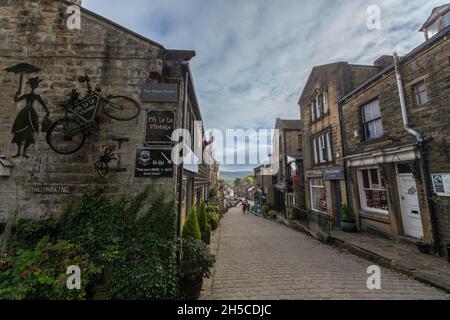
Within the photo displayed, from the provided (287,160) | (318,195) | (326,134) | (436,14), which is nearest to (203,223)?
(318,195)

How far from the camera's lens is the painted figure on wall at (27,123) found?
4.55 meters

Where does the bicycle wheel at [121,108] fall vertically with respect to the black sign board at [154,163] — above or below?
above

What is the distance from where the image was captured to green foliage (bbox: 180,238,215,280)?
3707mm

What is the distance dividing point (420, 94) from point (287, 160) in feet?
41.7

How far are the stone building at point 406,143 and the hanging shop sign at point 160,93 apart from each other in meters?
7.70

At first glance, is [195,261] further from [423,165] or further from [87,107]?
[423,165]

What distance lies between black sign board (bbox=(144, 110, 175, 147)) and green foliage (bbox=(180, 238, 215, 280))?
2478mm

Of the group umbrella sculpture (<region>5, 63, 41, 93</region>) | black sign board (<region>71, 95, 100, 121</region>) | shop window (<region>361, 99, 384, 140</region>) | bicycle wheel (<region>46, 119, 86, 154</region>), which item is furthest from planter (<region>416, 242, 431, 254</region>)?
umbrella sculpture (<region>5, 63, 41, 93</region>)

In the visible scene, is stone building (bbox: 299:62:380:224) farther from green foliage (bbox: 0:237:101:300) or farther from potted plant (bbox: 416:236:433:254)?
green foliage (bbox: 0:237:101:300)

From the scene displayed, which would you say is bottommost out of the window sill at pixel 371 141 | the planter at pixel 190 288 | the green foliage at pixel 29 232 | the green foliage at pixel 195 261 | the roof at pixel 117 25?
the planter at pixel 190 288

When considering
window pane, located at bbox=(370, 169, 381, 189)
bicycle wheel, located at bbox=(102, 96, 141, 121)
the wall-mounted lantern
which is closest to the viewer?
the wall-mounted lantern

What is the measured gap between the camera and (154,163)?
4527mm

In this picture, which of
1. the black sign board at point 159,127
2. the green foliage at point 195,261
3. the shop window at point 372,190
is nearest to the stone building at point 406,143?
the shop window at point 372,190

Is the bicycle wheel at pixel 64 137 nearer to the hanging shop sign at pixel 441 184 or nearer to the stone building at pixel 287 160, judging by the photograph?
the hanging shop sign at pixel 441 184
